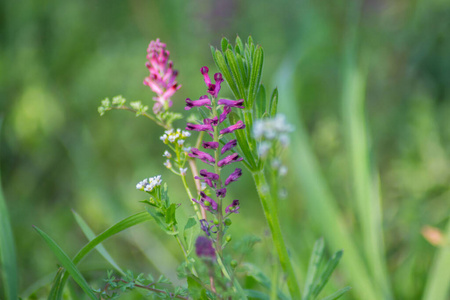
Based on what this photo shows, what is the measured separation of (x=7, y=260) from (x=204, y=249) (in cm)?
29

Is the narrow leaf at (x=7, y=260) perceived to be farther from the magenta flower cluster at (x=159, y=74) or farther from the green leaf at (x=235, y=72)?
the green leaf at (x=235, y=72)

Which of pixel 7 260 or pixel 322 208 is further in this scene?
pixel 322 208

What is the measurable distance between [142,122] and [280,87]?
3.56 ft

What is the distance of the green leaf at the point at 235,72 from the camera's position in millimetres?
559

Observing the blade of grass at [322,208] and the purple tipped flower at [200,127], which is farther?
the blade of grass at [322,208]

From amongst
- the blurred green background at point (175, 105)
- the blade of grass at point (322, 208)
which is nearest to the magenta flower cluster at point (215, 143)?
the blade of grass at point (322, 208)

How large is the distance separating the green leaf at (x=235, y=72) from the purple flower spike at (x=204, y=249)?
21 centimetres

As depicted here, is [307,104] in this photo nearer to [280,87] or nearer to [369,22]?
[369,22]

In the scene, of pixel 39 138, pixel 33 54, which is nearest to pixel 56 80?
pixel 33 54

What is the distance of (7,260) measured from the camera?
1.91 feet

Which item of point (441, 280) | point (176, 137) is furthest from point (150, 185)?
point (441, 280)

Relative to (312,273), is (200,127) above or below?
above

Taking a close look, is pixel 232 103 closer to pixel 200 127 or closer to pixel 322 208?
pixel 200 127

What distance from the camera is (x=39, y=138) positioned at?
1.99 m
